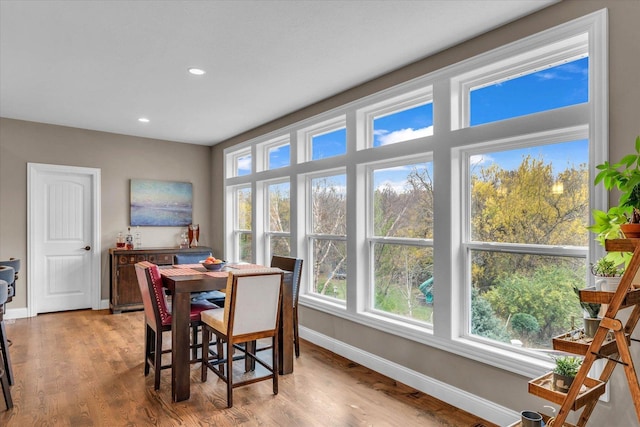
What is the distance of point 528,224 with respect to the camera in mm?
2578

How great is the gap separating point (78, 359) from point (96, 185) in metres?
2.89

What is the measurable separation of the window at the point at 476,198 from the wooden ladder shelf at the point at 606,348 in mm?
538

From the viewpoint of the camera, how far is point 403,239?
3402 mm

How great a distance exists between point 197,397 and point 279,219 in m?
2.55

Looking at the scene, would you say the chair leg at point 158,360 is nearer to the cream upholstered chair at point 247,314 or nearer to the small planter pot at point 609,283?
the cream upholstered chair at point 247,314

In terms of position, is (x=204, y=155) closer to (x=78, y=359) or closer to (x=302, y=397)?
(x=78, y=359)

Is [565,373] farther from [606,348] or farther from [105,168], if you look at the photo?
[105,168]

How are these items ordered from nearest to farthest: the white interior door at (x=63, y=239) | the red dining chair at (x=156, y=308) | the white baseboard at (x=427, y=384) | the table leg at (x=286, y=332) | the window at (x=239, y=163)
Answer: the white baseboard at (x=427, y=384) < the red dining chair at (x=156, y=308) < the table leg at (x=286, y=332) < the white interior door at (x=63, y=239) < the window at (x=239, y=163)

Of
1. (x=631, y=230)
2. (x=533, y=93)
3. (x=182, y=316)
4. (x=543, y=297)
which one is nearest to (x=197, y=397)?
(x=182, y=316)

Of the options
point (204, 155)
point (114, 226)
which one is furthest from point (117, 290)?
point (204, 155)

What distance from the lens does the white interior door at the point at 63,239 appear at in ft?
17.6

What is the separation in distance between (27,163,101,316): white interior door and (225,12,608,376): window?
361 centimetres

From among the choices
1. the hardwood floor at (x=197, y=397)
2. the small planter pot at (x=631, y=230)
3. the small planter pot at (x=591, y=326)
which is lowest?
the hardwood floor at (x=197, y=397)

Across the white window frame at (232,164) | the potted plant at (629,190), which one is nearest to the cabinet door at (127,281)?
A: the white window frame at (232,164)
